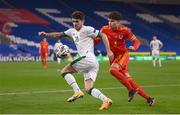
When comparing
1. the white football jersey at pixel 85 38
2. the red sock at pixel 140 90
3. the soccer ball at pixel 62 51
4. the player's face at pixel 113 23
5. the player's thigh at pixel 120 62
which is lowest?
the red sock at pixel 140 90

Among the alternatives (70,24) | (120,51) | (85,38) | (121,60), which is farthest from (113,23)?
(70,24)

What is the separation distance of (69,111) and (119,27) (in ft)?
9.74

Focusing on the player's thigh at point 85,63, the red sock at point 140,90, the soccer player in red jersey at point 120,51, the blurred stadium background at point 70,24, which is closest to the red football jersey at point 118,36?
the soccer player in red jersey at point 120,51

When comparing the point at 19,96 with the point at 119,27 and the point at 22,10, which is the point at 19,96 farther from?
the point at 22,10

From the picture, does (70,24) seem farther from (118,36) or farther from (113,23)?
(113,23)

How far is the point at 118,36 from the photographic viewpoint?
12.9 meters

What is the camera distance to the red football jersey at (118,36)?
12.8 m

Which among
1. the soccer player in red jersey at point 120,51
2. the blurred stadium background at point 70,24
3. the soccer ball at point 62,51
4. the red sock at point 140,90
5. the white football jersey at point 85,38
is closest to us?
the white football jersey at point 85,38

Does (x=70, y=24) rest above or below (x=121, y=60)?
above

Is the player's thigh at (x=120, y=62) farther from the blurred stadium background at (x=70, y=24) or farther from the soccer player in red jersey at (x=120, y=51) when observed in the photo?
the blurred stadium background at (x=70, y=24)

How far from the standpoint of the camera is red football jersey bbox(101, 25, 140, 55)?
12.8 metres

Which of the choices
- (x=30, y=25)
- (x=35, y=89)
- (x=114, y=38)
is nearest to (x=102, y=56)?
(x=30, y=25)

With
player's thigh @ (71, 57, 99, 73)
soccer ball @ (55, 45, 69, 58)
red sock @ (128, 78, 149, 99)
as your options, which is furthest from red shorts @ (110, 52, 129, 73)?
soccer ball @ (55, 45, 69, 58)

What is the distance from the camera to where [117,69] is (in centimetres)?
1271
